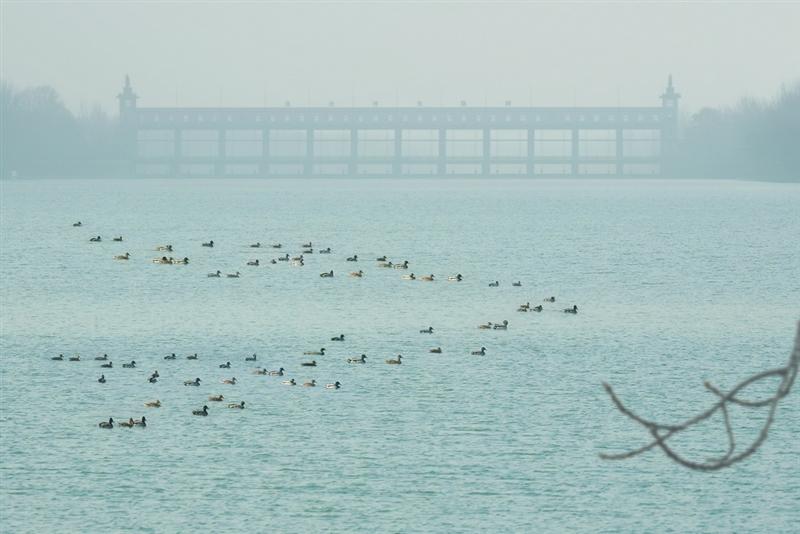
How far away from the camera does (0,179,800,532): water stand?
36.6 m

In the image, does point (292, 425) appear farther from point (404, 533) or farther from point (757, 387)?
point (757, 387)

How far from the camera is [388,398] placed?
5022 centimetres

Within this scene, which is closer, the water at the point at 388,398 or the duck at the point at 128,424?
the water at the point at 388,398

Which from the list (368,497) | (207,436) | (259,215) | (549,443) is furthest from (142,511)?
(259,215)

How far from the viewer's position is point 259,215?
18450 cm

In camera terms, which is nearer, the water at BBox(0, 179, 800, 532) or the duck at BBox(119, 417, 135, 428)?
the water at BBox(0, 179, 800, 532)

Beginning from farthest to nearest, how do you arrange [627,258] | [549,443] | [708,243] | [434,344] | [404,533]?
[708,243]
[627,258]
[434,344]
[549,443]
[404,533]

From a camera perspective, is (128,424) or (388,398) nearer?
(128,424)

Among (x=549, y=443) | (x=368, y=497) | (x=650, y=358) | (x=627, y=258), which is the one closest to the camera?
(x=368, y=497)

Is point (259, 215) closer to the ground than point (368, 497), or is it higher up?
higher up

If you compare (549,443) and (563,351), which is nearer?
(549,443)

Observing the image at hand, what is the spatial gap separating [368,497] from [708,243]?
Result: 101 meters

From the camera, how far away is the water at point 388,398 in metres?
36.6

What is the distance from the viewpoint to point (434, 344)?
64438 mm
